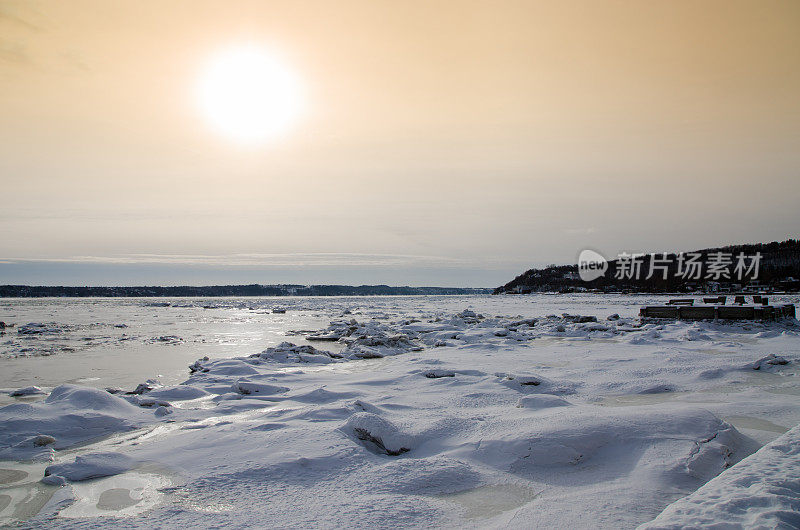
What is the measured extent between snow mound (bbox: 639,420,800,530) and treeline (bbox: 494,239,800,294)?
60378 mm

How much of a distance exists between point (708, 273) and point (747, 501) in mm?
77733

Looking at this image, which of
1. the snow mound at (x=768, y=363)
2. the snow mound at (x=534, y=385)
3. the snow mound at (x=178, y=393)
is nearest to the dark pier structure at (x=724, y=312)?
the snow mound at (x=768, y=363)

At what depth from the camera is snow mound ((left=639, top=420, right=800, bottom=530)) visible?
2121mm

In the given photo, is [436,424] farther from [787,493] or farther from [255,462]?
[787,493]

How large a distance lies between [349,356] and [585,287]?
69881mm

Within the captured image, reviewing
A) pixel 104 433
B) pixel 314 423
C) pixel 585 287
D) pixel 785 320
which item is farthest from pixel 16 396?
pixel 585 287

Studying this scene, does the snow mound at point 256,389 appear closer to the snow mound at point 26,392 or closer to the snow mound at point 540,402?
the snow mound at point 26,392

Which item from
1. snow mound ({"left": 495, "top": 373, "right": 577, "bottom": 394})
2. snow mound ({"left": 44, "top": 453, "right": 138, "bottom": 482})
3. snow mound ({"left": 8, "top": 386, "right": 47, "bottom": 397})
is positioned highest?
snow mound ({"left": 495, "top": 373, "right": 577, "bottom": 394})

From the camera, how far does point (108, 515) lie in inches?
118

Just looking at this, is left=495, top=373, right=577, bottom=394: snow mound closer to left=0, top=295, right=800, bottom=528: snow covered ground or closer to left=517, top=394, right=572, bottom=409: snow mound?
left=0, top=295, right=800, bottom=528: snow covered ground

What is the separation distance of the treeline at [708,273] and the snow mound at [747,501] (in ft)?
198

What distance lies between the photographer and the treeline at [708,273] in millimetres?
58781

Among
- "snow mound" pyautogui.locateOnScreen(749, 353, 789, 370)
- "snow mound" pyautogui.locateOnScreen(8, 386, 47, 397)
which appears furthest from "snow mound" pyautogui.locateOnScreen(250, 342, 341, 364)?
"snow mound" pyautogui.locateOnScreen(749, 353, 789, 370)

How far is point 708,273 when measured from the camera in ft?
221
